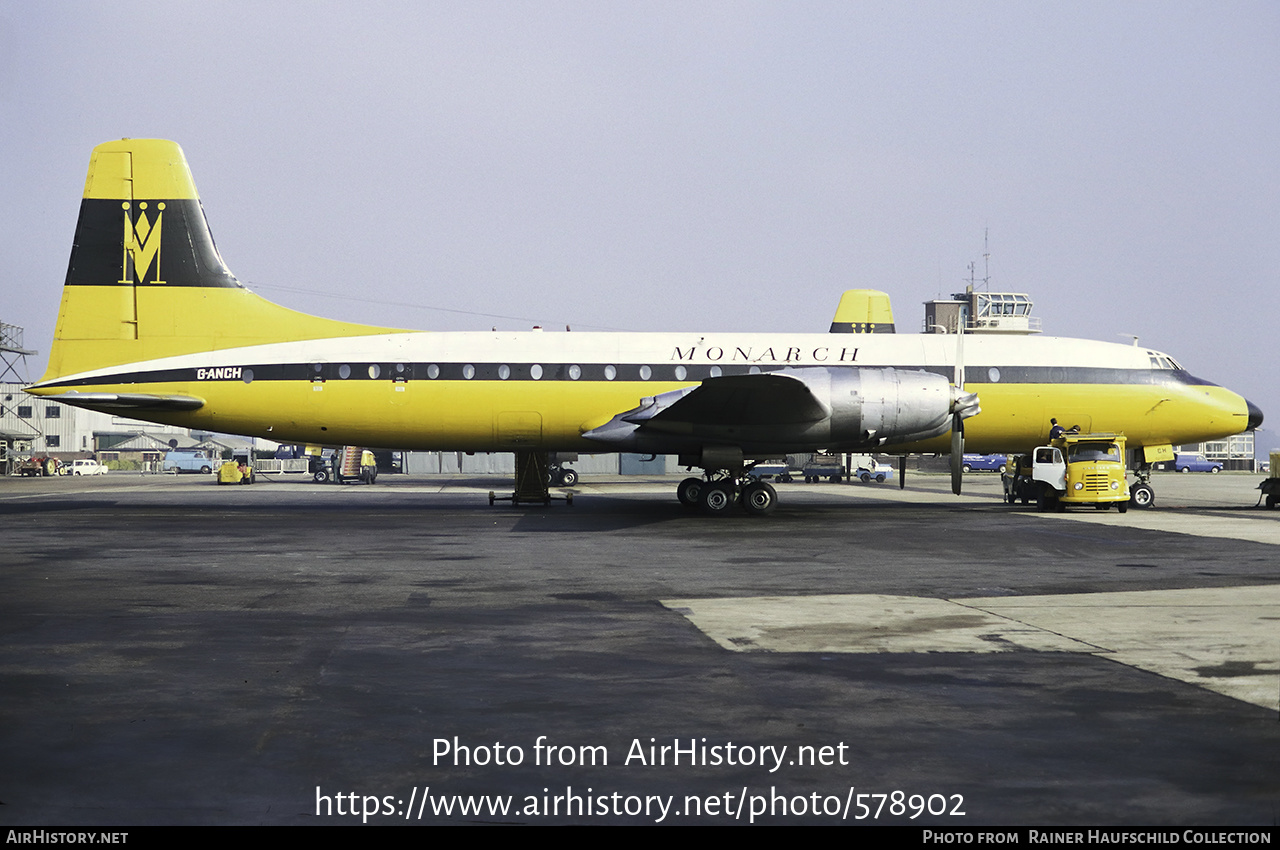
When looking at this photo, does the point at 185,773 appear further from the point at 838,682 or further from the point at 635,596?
the point at 635,596

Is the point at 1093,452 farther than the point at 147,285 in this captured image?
Yes

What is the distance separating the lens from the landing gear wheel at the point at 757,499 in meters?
Answer: 26.7

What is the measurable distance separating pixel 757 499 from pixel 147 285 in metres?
16.9

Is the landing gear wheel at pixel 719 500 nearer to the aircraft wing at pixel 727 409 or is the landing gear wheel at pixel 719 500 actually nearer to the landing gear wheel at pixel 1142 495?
the aircraft wing at pixel 727 409

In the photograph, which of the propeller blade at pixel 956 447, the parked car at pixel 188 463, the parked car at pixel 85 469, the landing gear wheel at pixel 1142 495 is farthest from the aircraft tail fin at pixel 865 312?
the parked car at pixel 188 463

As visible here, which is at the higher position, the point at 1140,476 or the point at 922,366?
the point at 922,366

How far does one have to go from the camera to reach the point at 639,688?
A: 25.6 feet

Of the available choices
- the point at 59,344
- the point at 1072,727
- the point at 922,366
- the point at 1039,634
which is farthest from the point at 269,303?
the point at 1072,727

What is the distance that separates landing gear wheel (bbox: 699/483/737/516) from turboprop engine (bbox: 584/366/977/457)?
135 cm

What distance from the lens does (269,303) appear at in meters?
27.8

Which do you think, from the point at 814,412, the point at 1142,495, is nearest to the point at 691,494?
the point at 814,412

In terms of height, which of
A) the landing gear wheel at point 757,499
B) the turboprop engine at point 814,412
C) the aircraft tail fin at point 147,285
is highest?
the aircraft tail fin at point 147,285

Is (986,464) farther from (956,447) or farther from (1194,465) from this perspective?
(956,447)

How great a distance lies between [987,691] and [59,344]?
26657 mm
